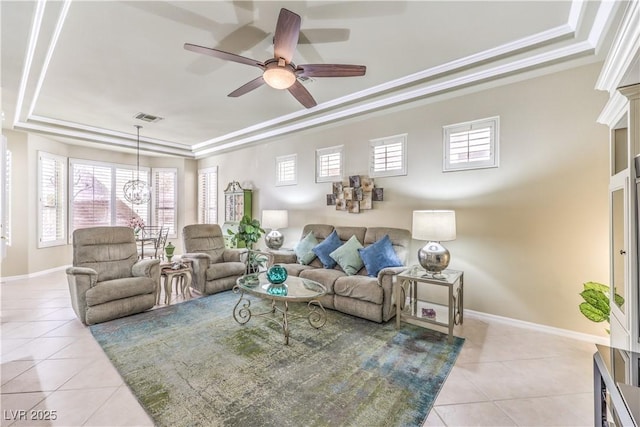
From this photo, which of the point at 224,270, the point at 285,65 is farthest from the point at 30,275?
the point at 285,65

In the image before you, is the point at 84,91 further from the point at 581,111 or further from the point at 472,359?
the point at 581,111

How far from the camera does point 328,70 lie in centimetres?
241

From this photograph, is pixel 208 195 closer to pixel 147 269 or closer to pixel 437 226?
pixel 147 269

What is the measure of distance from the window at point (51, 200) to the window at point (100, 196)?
0.17 m

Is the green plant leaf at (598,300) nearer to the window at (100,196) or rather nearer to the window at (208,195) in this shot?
the window at (208,195)

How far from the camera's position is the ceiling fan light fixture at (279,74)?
90.5 inches

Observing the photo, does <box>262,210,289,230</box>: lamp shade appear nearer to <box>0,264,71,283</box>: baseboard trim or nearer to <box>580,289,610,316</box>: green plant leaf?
<box>580,289,610,316</box>: green plant leaf

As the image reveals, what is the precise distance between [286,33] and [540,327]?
386 centimetres

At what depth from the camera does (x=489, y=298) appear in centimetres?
329

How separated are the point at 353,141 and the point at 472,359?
3344 millimetres

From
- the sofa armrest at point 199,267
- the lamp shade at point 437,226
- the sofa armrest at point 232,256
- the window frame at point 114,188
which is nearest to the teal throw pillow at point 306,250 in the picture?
the sofa armrest at point 232,256

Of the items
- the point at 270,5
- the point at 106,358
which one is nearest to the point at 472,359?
the point at 106,358

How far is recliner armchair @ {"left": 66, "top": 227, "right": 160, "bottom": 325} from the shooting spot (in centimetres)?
306

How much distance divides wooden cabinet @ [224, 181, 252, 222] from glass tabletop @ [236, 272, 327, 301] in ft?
9.97
